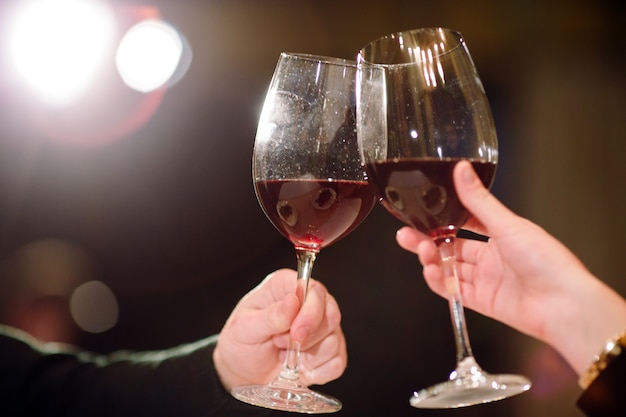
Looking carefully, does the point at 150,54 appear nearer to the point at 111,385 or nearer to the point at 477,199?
the point at 111,385

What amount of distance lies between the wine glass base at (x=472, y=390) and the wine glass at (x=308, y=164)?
22 cm

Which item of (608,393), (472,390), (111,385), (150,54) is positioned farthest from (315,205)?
(150,54)

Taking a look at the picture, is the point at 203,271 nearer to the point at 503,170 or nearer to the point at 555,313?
the point at 503,170

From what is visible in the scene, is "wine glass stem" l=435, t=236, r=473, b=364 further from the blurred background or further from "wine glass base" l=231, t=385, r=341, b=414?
the blurred background

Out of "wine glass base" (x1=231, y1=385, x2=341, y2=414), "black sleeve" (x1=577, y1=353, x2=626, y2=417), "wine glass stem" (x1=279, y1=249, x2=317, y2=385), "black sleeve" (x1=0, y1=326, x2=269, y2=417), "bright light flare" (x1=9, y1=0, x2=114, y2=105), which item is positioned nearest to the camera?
"black sleeve" (x1=577, y1=353, x2=626, y2=417)

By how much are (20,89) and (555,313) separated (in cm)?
340

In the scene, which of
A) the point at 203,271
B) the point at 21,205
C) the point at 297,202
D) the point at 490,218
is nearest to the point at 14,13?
the point at 21,205

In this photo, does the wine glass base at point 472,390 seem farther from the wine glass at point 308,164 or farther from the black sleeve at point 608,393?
the wine glass at point 308,164

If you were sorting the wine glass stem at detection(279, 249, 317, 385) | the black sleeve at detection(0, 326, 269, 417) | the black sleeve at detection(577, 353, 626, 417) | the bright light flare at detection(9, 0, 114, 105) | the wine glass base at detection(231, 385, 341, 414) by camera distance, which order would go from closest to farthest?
the black sleeve at detection(577, 353, 626, 417) < the wine glass base at detection(231, 385, 341, 414) < the wine glass stem at detection(279, 249, 317, 385) < the black sleeve at detection(0, 326, 269, 417) < the bright light flare at detection(9, 0, 114, 105)

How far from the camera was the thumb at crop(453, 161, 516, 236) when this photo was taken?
2.77ft

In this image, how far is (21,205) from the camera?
3562 millimetres

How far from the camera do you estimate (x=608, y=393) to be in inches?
31.4

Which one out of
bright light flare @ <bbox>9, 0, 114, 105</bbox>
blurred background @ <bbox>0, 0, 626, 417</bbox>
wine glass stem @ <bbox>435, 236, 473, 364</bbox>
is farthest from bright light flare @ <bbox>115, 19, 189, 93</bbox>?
wine glass stem @ <bbox>435, 236, 473, 364</bbox>

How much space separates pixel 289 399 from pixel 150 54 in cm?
273
